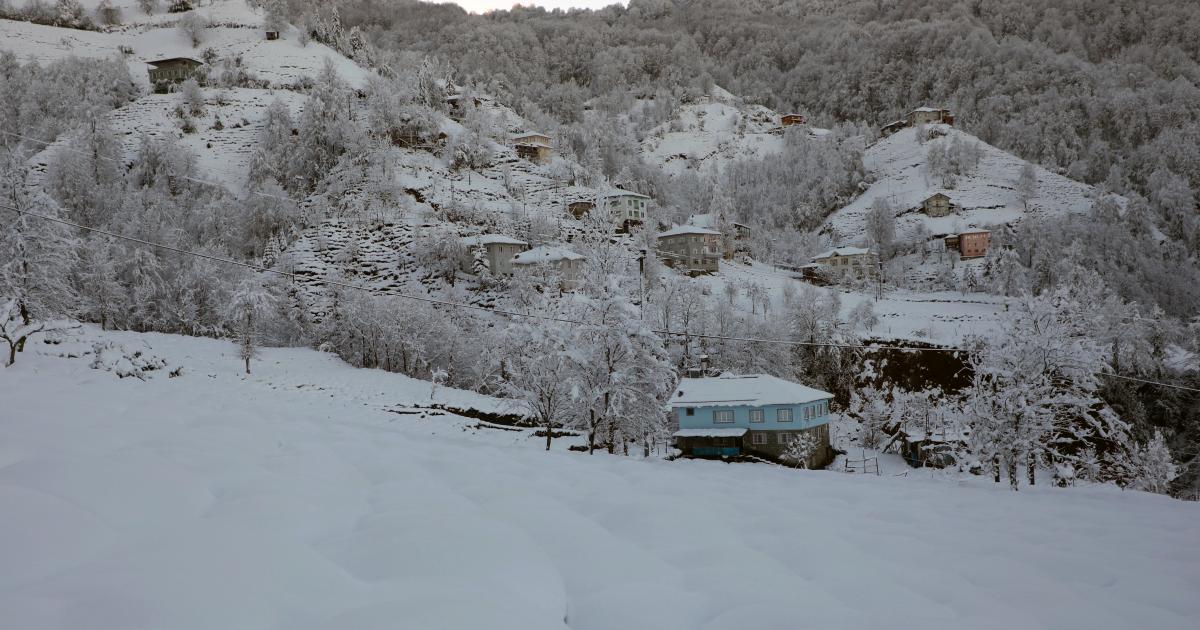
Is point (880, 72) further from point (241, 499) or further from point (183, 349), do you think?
point (241, 499)

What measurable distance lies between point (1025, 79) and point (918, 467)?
500 feet

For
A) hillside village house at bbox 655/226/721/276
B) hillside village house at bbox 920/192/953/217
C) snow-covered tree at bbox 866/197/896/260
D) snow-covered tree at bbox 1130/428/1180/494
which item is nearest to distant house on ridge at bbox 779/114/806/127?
hillside village house at bbox 920/192/953/217

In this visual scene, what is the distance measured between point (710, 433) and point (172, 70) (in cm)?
10700

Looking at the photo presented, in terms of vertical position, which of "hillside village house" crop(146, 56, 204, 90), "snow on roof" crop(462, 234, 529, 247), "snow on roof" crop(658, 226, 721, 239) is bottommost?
"snow on roof" crop(462, 234, 529, 247)

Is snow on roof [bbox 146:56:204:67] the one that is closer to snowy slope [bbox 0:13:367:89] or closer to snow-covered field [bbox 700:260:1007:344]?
snowy slope [bbox 0:13:367:89]

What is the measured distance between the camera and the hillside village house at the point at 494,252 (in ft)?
209

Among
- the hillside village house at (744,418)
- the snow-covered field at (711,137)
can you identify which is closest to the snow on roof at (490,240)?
the hillside village house at (744,418)

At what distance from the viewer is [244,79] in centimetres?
9406

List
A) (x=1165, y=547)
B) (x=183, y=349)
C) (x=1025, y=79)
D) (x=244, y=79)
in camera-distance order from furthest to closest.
Answer: (x=1025, y=79), (x=244, y=79), (x=183, y=349), (x=1165, y=547)

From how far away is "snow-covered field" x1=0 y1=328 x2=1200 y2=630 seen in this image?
8.98 ft

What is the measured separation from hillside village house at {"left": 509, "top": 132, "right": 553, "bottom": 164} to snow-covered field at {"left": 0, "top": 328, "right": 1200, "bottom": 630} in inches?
3418

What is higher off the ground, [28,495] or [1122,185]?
[1122,185]

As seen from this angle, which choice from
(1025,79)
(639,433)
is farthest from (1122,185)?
(639,433)

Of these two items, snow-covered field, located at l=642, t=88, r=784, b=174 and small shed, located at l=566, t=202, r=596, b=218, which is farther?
snow-covered field, located at l=642, t=88, r=784, b=174
